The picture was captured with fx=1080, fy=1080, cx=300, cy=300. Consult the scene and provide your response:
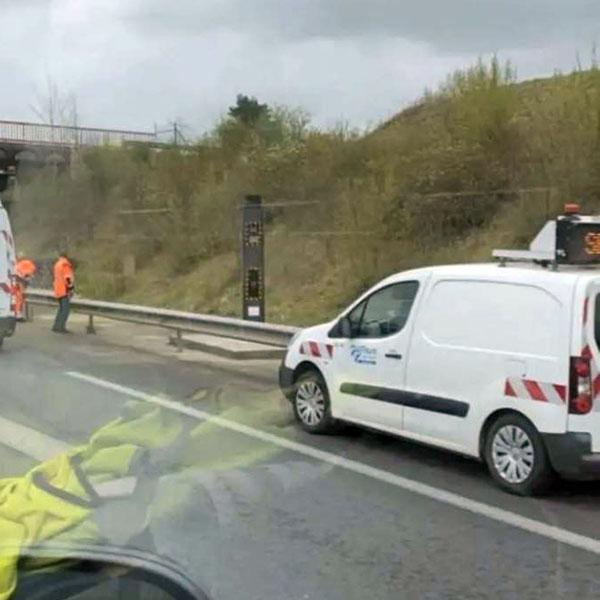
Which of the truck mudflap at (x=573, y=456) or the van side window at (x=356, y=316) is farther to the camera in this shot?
the van side window at (x=356, y=316)

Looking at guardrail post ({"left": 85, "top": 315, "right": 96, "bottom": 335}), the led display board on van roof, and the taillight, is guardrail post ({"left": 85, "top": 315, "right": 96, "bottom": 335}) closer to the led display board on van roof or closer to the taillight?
the led display board on van roof

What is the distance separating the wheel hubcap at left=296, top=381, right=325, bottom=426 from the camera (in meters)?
8.98

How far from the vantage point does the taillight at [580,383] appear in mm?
7168

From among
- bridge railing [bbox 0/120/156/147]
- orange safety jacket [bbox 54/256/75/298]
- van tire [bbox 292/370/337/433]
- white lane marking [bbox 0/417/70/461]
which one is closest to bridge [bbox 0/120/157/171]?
bridge railing [bbox 0/120/156/147]

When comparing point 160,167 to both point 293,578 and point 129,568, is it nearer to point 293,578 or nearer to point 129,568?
point 293,578

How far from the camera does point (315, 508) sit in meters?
6.08

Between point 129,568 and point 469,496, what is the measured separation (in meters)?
5.58

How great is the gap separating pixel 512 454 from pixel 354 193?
15.3 m

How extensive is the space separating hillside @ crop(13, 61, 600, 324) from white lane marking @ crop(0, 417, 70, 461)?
47.5 ft

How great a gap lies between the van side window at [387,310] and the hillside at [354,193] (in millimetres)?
9787

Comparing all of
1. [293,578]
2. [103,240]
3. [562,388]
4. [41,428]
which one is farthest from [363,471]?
[103,240]

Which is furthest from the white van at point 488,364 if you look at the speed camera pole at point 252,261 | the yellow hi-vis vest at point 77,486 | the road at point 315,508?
the speed camera pole at point 252,261

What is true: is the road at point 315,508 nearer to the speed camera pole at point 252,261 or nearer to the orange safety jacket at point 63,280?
the speed camera pole at point 252,261

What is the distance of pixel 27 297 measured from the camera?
2166cm
